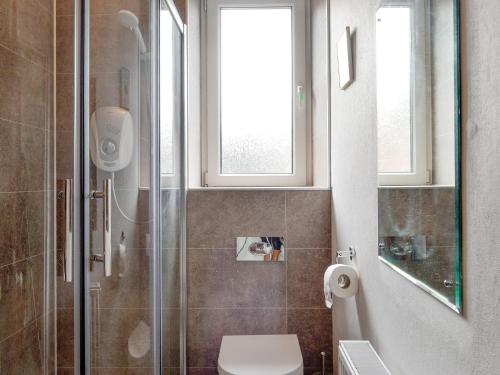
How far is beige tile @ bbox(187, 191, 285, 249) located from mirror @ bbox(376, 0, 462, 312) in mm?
721

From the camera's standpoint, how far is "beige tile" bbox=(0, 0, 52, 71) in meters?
0.74

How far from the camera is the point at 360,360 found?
110cm

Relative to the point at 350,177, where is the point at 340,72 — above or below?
above

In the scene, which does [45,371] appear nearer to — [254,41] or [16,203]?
[16,203]

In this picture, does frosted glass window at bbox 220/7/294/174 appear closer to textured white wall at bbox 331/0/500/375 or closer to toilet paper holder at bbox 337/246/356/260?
textured white wall at bbox 331/0/500/375

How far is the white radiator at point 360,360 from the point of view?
1.04 meters

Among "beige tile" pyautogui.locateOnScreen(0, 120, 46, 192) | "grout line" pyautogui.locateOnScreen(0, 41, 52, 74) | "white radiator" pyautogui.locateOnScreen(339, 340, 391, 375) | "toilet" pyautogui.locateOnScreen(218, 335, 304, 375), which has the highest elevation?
"grout line" pyautogui.locateOnScreen(0, 41, 52, 74)

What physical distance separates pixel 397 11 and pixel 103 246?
39.3 inches

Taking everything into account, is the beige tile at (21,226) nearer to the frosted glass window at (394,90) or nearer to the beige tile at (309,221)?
the frosted glass window at (394,90)

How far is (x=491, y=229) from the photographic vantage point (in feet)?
1.92

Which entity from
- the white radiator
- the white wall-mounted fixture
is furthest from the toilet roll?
the white wall-mounted fixture

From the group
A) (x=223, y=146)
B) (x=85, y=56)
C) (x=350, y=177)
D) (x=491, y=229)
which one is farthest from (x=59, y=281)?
(x=223, y=146)

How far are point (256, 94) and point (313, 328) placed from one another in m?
1.26

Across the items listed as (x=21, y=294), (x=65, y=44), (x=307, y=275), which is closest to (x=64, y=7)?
(x=65, y=44)
